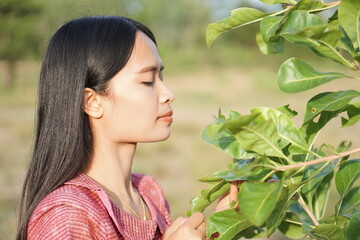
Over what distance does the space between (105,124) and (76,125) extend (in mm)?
65

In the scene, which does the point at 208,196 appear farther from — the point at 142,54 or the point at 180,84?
the point at 180,84

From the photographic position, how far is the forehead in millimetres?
1143

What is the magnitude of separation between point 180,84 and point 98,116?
405 inches

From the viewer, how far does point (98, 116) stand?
1.15 metres

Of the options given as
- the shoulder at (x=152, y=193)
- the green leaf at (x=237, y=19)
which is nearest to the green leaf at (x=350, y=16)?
the green leaf at (x=237, y=19)

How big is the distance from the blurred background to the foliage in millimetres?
705

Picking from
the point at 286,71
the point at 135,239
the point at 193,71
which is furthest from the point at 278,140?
the point at 193,71

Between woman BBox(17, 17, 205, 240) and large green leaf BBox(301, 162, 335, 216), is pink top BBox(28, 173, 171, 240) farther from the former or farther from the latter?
large green leaf BBox(301, 162, 335, 216)

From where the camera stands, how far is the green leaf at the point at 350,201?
0.85 metres

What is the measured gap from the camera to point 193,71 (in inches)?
503

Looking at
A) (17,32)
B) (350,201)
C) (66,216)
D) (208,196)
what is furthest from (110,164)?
(17,32)

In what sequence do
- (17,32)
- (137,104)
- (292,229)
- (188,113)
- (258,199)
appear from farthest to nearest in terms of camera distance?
(17,32) < (188,113) < (137,104) < (292,229) < (258,199)

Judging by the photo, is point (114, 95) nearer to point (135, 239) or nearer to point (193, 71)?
point (135, 239)

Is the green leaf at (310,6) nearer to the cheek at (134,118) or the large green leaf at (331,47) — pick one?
the large green leaf at (331,47)
